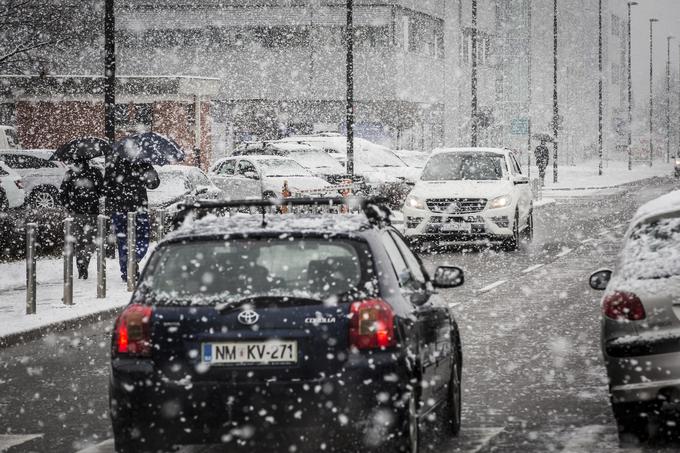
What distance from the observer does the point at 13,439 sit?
27.9ft

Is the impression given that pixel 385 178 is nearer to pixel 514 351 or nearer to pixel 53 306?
pixel 53 306

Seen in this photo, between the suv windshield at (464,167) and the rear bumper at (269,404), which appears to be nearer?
the rear bumper at (269,404)

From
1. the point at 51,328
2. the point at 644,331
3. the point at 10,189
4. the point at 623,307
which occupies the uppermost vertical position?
the point at 10,189

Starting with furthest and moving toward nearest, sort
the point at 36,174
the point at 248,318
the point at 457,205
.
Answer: the point at 36,174 → the point at 457,205 → the point at 248,318

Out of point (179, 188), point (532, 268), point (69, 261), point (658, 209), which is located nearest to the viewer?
point (658, 209)

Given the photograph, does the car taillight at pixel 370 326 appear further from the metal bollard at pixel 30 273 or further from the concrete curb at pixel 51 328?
the metal bollard at pixel 30 273

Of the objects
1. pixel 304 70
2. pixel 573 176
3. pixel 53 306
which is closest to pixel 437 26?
pixel 304 70

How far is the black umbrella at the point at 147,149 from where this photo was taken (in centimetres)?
2050

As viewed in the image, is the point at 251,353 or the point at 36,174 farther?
the point at 36,174

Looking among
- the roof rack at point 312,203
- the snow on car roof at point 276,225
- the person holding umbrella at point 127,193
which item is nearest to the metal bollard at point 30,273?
the person holding umbrella at point 127,193

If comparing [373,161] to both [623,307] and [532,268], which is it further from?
[623,307]

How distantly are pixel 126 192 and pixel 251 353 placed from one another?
13459 millimetres

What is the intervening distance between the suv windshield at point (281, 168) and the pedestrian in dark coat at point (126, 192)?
53.5 ft

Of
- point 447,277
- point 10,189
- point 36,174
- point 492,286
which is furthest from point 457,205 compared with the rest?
point 36,174
